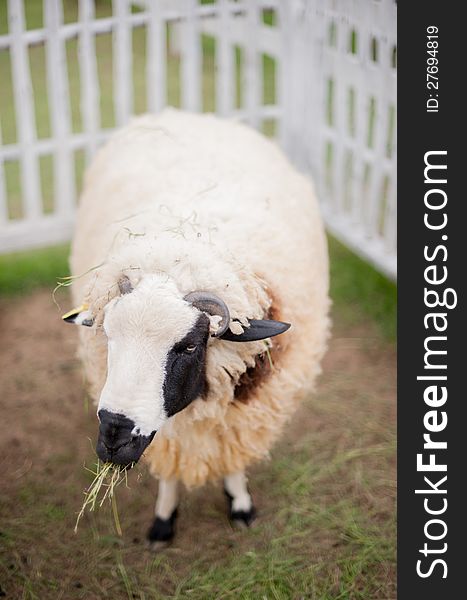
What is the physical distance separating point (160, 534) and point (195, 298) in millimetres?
1453

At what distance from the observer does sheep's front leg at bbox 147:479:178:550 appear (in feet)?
11.0

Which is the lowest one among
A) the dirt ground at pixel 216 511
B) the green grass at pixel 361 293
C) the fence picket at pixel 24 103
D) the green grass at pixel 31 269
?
the dirt ground at pixel 216 511

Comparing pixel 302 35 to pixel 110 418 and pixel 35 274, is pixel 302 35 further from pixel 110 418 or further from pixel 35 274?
pixel 110 418

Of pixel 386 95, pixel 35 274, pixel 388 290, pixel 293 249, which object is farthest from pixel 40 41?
pixel 388 290

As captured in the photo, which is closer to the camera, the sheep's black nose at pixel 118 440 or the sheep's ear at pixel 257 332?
the sheep's black nose at pixel 118 440

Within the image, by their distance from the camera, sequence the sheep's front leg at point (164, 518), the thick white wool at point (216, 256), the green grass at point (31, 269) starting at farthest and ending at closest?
the green grass at point (31, 269)
the sheep's front leg at point (164, 518)
the thick white wool at point (216, 256)

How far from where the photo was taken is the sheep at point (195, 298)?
2.35 meters

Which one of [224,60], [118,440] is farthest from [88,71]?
[118,440]

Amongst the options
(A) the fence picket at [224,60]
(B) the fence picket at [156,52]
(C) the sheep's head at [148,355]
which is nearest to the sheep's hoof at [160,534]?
(C) the sheep's head at [148,355]

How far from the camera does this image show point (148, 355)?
2.33m

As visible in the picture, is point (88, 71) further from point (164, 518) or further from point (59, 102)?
point (164, 518)

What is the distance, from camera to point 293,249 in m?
3.13

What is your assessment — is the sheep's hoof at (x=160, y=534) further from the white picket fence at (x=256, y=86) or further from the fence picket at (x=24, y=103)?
the fence picket at (x=24, y=103)

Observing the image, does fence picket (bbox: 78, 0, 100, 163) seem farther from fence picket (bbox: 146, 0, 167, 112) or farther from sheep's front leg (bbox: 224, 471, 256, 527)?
sheep's front leg (bbox: 224, 471, 256, 527)
